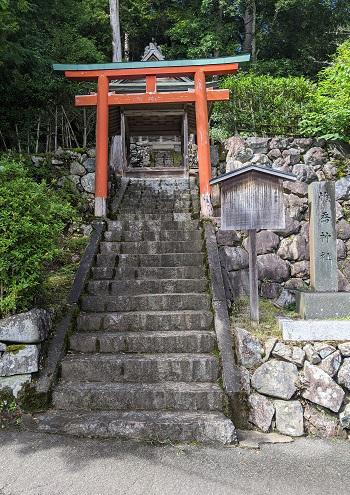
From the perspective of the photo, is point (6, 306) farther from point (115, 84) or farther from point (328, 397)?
point (115, 84)

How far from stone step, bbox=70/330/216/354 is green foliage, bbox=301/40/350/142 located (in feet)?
21.9

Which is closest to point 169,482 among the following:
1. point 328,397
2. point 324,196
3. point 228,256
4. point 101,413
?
point 101,413

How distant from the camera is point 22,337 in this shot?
4.29 metres

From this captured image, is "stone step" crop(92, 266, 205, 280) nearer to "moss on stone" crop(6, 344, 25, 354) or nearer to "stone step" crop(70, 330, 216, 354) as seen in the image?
"stone step" crop(70, 330, 216, 354)

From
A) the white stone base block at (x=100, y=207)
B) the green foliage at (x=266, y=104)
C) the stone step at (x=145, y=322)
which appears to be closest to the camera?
the stone step at (x=145, y=322)

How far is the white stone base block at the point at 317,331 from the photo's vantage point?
15.1 ft

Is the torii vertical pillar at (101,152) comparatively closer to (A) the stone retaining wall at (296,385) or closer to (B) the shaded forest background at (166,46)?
(B) the shaded forest background at (166,46)

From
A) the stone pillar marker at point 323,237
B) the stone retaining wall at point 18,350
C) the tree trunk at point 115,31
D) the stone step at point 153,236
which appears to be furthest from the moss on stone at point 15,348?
the tree trunk at point 115,31

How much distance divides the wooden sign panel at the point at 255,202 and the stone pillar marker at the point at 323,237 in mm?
699

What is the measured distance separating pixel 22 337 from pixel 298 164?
7.44m

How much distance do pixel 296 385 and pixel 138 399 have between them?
177cm

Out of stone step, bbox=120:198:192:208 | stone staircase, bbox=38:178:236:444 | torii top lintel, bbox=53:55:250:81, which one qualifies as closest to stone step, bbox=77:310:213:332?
stone staircase, bbox=38:178:236:444

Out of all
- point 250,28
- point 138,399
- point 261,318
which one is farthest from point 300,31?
point 138,399

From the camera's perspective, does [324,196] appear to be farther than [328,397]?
Yes
